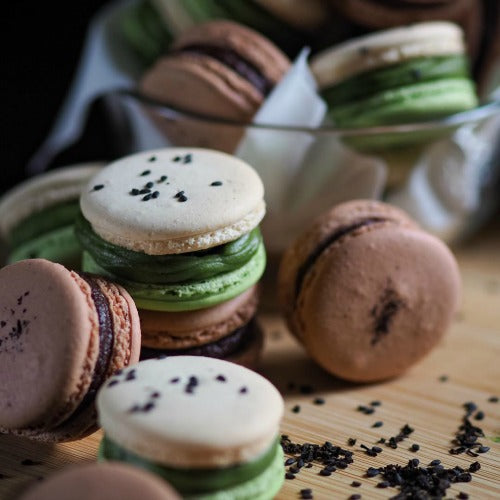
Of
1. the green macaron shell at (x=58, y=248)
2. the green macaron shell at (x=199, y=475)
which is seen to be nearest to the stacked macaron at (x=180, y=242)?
the green macaron shell at (x=58, y=248)

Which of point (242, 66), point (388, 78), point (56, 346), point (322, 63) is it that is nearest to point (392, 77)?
point (388, 78)

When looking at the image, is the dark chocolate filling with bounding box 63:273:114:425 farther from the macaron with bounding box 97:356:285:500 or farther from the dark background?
the dark background

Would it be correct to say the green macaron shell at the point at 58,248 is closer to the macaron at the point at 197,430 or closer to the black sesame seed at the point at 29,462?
the black sesame seed at the point at 29,462

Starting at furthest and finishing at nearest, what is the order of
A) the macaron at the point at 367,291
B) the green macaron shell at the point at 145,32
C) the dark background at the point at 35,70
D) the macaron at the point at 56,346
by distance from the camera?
the dark background at the point at 35,70, the green macaron shell at the point at 145,32, the macaron at the point at 367,291, the macaron at the point at 56,346

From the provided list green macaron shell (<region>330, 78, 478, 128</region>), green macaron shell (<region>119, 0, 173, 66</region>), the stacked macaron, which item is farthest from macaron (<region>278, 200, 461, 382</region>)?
green macaron shell (<region>119, 0, 173, 66</region>)

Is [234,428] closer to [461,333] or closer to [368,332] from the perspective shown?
[368,332]

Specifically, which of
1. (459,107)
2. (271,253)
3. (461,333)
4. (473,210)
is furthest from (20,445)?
(473,210)
